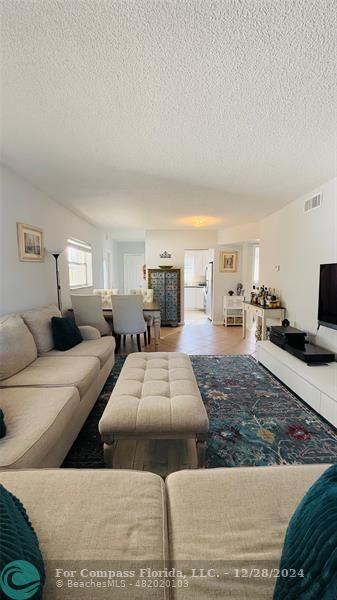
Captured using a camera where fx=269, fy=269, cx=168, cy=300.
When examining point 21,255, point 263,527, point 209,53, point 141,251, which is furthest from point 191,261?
point 263,527

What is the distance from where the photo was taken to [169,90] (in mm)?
1495

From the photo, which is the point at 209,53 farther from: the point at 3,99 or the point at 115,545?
the point at 115,545

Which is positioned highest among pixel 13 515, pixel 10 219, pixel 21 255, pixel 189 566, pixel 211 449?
pixel 10 219

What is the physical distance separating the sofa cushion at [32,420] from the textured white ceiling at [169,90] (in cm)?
184

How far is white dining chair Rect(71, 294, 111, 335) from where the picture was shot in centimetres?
401

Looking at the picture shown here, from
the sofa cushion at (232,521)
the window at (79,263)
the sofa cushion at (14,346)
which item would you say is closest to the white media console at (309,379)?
the sofa cushion at (232,521)

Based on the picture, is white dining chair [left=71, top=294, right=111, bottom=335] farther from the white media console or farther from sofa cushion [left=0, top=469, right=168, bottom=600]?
sofa cushion [left=0, top=469, right=168, bottom=600]

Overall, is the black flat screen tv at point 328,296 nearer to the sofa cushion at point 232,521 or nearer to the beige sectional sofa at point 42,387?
the sofa cushion at point 232,521

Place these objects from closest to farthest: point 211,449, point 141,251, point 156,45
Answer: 1. point 156,45
2. point 211,449
3. point 141,251

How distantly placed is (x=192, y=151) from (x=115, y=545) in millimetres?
2484

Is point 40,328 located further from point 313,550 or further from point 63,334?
point 313,550

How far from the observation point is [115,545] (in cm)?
80

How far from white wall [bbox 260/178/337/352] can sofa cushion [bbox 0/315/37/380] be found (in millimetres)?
3088

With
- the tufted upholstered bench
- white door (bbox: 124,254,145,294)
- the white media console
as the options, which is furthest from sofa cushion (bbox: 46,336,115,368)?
white door (bbox: 124,254,145,294)
